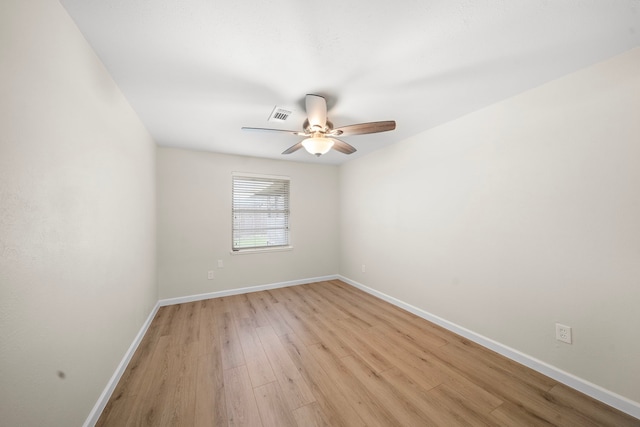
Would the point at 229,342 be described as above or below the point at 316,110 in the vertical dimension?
below

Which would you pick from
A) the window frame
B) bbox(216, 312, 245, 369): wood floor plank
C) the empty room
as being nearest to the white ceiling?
the empty room

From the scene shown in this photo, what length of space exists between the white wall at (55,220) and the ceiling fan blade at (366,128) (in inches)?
62.3

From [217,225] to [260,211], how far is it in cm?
71

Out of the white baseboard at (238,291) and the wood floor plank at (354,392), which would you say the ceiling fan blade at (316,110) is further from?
the white baseboard at (238,291)

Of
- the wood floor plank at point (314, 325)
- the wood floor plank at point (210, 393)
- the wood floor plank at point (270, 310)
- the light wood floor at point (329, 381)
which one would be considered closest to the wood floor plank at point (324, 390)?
the light wood floor at point (329, 381)

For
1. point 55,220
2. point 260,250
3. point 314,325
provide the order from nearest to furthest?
point 55,220
point 314,325
point 260,250

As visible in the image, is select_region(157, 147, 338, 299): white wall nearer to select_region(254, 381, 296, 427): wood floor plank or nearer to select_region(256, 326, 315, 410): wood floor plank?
select_region(256, 326, 315, 410): wood floor plank

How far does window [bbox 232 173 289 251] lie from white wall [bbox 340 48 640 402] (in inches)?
84.9

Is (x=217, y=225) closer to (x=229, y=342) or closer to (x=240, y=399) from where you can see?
(x=229, y=342)

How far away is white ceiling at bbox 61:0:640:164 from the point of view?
1103mm

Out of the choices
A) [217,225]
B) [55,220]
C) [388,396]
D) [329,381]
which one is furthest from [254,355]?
[217,225]

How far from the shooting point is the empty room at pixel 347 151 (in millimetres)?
1000

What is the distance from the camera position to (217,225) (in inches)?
134

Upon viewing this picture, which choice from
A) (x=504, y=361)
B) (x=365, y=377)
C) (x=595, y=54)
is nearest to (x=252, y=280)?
(x=365, y=377)
